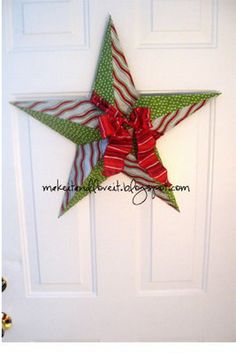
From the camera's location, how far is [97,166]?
72 cm

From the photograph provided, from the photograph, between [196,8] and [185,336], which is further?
[185,336]

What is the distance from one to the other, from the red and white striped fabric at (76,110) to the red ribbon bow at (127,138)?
0.02m

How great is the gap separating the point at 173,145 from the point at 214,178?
0.49ft

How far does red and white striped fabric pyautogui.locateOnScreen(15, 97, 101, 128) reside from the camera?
710mm

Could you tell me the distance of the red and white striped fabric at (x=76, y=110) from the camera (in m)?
0.71

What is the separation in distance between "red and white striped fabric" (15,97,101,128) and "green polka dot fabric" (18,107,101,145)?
0.01 meters

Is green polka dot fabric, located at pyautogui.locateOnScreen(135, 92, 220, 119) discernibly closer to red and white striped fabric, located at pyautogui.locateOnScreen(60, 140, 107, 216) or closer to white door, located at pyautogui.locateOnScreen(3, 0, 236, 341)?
white door, located at pyautogui.locateOnScreen(3, 0, 236, 341)

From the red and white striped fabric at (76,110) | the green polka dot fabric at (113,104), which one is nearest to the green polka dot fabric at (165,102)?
the green polka dot fabric at (113,104)

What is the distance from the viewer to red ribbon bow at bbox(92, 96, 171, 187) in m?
0.68

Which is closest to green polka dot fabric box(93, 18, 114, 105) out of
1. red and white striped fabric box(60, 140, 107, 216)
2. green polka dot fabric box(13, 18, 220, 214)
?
green polka dot fabric box(13, 18, 220, 214)

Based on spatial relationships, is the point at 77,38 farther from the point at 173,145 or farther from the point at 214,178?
the point at 214,178

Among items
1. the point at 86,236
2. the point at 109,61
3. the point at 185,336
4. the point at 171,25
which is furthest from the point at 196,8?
the point at 185,336

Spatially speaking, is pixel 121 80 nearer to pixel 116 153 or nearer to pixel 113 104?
pixel 113 104

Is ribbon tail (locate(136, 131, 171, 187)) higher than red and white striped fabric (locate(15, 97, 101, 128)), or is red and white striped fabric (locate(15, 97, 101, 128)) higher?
red and white striped fabric (locate(15, 97, 101, 128))
